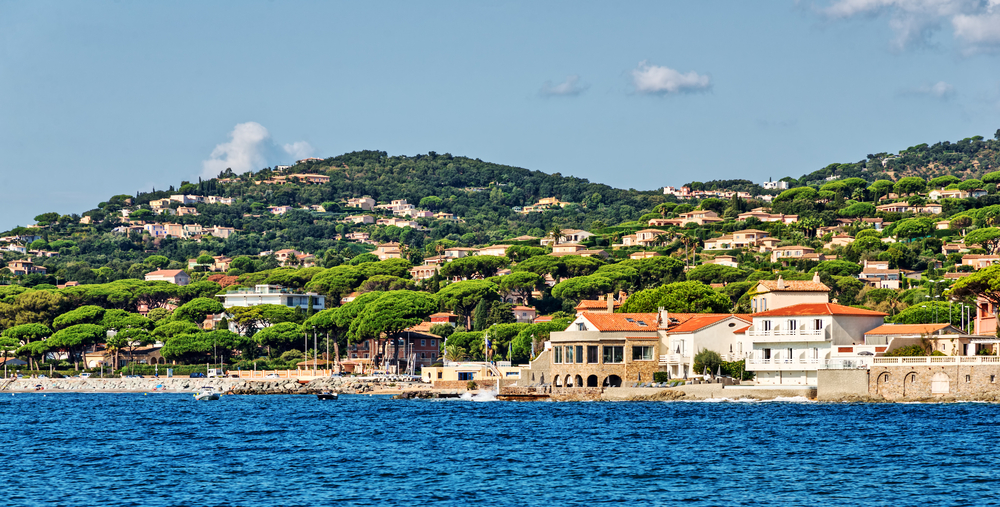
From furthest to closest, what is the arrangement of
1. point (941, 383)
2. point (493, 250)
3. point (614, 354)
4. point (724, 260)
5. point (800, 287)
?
point (493, 250)
point (724, 260)
point (614, 354)
point (800, 287)
point (941, 383)

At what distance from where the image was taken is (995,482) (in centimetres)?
2994

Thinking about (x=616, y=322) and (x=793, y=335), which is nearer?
(x=793, y=335)

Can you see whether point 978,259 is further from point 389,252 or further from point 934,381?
point 389,252

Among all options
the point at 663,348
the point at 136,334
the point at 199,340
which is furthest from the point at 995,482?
the point at 136,334

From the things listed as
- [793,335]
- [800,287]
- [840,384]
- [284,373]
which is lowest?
[284,373]

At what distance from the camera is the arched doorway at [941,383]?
52.8 meters

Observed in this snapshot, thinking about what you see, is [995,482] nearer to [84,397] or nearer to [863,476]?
[863,476]

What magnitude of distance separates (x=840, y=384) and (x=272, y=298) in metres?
89.8

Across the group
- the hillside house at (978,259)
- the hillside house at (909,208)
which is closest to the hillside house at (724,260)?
the hillside house at (978,259)

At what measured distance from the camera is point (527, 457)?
1462 inches

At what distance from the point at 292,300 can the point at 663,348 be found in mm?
74334

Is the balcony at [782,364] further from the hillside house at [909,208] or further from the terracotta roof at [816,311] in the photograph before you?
the hillside house at [909,208]

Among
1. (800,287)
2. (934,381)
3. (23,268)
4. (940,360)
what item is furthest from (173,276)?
(940,360)

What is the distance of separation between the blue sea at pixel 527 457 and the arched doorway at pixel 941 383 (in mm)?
1613
